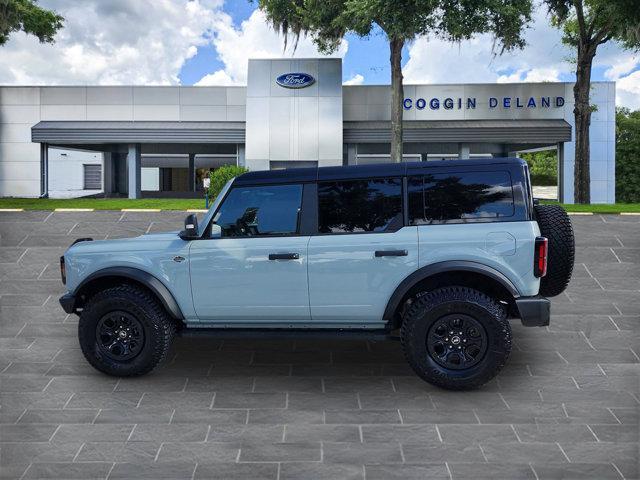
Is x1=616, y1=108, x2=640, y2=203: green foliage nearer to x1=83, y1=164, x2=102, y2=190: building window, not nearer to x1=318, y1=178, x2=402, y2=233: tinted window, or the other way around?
x1=83, y1=164, x2=102, y2=190: building window

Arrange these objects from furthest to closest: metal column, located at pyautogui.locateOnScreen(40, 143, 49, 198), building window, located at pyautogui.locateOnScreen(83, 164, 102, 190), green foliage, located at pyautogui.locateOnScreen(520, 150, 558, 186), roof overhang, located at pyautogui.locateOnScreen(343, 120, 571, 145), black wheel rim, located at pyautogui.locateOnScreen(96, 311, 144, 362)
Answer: green foliage, located at pyautogui.locateOnScreen(520, 150, 558, 186), building window, located at pyautogui.locateOnScreen(83, 164, 102, 190), metal column, located at pyautogui.locateOnScreen(40, 143, 49, 198), roof overhang, located at pyautogui.locateOnScreen(343, 120, 571, 145), black wheel rim, located at pyautogui.locateOnScreen(96, 311, 144, 362)

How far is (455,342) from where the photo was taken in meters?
6.34

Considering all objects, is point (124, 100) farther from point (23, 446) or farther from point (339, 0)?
point (23, 446)

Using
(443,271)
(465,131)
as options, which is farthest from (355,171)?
(465,131)

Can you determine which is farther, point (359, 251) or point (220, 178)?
point (220, 178)

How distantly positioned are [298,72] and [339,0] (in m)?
5.22

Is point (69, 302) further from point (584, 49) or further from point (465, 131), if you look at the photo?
point (465, 131)

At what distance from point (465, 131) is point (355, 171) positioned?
1007 inches

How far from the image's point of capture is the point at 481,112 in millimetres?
32094

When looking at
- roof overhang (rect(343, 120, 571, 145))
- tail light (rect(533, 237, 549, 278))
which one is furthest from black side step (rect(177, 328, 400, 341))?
Answer: roof overhang (rect(343, 120, 571, 145))

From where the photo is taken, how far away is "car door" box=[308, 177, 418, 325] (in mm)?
6418

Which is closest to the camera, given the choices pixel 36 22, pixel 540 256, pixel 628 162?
pixel 540 256

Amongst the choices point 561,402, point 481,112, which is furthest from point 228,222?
point 481,112

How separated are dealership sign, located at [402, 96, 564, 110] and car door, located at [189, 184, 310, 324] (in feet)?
86.0
